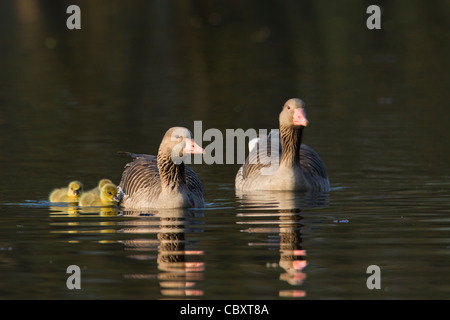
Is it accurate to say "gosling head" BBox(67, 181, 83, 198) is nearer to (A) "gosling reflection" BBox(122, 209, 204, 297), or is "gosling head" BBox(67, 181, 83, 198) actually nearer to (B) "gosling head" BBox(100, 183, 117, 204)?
(B) "gosling head" BBox(100, 183, 117, 204)

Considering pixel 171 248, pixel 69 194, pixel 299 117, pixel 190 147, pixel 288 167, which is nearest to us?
pixel 171 248

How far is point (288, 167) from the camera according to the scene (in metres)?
18.0

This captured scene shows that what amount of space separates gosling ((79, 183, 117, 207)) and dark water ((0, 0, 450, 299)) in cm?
34

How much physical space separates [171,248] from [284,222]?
2.39 metres

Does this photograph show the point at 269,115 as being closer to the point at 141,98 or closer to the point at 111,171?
the point at 141,98

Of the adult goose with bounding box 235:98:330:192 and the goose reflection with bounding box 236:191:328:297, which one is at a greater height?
the adult goose with bounding box 235:98:330:192

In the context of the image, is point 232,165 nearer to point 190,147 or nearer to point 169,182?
point 169,182

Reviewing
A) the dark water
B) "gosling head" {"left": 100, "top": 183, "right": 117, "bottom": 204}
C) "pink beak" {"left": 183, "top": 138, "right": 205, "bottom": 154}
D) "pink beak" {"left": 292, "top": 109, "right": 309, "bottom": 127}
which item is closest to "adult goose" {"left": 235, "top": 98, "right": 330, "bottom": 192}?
"pink beak" {"left": 292, "top": 109, "right": 309, "bottom": 127}

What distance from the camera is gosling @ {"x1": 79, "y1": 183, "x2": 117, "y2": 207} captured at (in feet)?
53.4

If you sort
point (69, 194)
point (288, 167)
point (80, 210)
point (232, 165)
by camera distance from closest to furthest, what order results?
point (80, 210) < point (69, 194) < point (288, 167) < point (232, 165)

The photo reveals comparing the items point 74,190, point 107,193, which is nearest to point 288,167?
point 107,193
